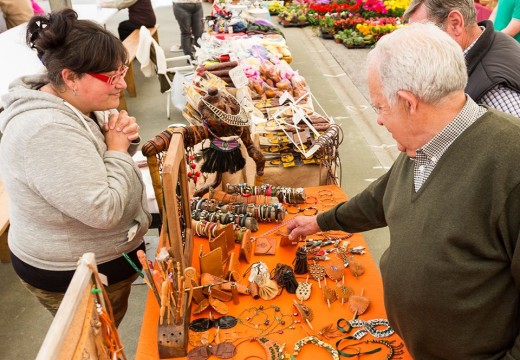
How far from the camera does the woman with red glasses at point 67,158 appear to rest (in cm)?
146

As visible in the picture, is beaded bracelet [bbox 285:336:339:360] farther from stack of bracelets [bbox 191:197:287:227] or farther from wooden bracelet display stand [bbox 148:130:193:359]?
stack of bracelets [bbox 191:197:287:227]

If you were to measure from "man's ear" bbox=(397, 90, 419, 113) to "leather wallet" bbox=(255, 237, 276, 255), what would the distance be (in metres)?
1.01

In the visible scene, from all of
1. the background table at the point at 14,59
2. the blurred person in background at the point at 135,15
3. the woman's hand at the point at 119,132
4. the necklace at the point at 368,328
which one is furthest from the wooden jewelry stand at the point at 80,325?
the blurred person in background at the point at 135,15

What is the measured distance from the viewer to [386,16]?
8.79 meters

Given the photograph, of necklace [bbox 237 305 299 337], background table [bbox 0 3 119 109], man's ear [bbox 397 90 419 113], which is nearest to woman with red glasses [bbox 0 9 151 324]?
necklace [bbox 237 305 299 337]

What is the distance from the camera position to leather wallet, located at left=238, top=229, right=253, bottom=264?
1925 mm

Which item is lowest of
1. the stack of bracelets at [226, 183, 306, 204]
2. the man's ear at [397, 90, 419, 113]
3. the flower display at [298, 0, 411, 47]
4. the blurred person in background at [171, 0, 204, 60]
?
the flower display at [298, 0, 411, 47]

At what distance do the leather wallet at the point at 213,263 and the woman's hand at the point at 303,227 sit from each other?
36cm

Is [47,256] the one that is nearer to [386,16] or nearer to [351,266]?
[351,266]

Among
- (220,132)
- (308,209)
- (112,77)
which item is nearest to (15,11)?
(220,132)

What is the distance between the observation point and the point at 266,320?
5.43 ft

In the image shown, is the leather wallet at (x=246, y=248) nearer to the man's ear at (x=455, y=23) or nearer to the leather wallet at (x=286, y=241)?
the leather wallet at (x=286, y=241)

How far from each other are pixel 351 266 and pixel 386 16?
8.04 m

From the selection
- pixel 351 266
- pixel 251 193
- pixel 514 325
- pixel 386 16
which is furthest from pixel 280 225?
pixel 386 16
